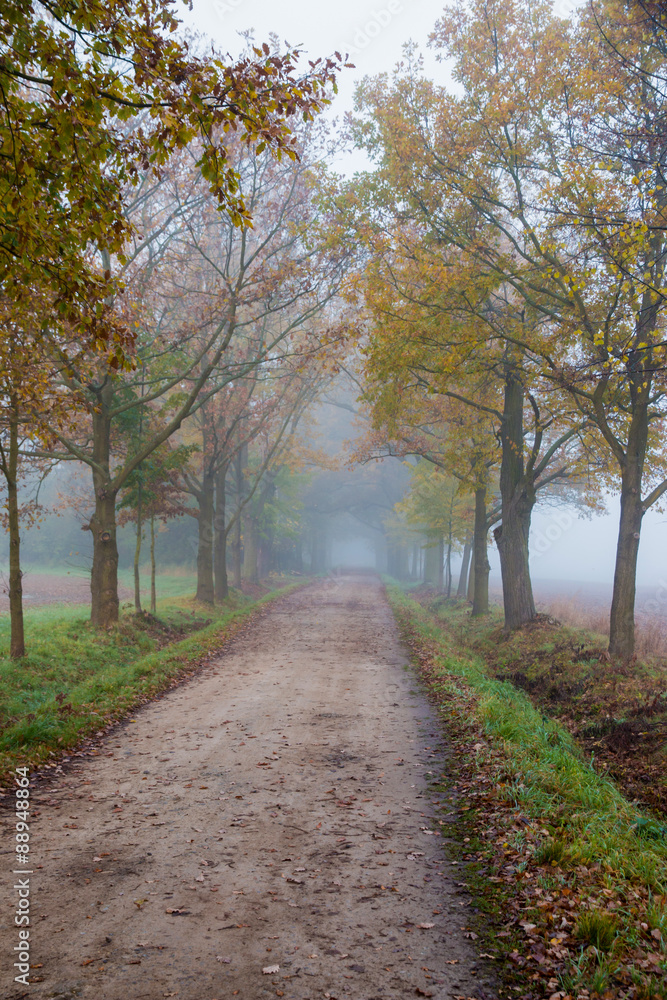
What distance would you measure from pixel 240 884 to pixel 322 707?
4.74 meters

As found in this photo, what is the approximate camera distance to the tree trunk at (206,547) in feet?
68.4

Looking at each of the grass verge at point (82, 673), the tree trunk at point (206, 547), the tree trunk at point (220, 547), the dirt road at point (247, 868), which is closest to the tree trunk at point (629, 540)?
the dirt road at point (247, 868)

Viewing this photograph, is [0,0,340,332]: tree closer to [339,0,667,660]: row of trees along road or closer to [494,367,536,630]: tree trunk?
[339,0,667,660]: row of trees along road

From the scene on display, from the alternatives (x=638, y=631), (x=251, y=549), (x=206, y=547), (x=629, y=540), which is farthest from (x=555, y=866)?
(x=251, y=549)

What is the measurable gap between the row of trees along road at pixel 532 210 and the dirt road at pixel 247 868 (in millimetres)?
6509

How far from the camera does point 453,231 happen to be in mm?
12375

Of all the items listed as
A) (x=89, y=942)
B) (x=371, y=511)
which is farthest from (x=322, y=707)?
(x=371, y=511)

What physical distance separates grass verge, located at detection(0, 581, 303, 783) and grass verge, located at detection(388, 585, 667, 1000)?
433cm

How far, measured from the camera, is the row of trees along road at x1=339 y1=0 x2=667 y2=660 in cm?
958

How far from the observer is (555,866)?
4223 mm

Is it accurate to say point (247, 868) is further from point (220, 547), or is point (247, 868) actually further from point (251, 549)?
point (251, 549)

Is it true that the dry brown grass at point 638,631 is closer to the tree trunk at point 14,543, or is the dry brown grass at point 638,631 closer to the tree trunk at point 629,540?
the tree trunk at point 629,540

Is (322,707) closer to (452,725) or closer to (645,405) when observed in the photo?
(452,725)

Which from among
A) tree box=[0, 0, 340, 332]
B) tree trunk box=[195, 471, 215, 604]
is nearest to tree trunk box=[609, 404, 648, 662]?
tree box=[0, 0, 340, 332]
